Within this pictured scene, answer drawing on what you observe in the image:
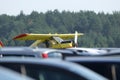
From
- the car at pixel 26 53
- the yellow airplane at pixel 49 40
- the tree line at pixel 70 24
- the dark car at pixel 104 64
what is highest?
the dark car at pixel 104 64

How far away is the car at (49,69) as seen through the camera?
6227mm

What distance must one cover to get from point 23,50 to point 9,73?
7945mm

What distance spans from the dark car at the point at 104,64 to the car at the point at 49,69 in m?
0.75

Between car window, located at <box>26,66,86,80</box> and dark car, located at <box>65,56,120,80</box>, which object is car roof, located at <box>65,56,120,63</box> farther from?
car window, located at <box>26,66,86,80</box>

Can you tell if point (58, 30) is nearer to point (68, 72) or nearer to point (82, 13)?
point (82, 13)

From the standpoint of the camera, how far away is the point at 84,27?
13038cm

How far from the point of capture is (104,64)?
729 centimetres

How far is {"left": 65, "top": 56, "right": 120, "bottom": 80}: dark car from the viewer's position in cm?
719

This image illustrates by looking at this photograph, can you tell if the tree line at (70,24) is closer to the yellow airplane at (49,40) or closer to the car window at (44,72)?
the yellow airplane at (49,40)

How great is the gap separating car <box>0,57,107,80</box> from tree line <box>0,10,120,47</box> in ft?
303

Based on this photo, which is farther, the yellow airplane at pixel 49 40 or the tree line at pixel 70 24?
the tree line at pixel 70 24

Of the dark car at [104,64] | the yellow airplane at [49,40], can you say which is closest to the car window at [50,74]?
the dark car at [104,64]

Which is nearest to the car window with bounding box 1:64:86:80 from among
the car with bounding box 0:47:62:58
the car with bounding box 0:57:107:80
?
the car with bounding box 0:57:107:80

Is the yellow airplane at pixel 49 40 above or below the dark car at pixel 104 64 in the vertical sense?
below
